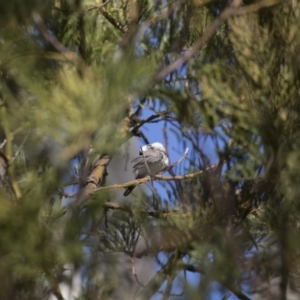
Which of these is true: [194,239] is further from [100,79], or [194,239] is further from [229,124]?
[100,79]

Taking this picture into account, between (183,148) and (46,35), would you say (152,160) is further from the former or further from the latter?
(183,148)

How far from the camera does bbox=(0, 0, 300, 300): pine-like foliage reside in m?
1.50

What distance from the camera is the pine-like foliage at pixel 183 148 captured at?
4.93 ft

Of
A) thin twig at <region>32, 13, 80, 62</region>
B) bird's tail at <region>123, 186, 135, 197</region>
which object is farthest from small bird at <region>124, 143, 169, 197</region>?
→ thin twig at <region>32, 13, 80, 62</region>

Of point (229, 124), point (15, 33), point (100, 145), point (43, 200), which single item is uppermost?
point (15, 33)

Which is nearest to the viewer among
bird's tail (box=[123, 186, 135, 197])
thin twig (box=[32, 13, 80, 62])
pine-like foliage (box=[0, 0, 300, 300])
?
pine-like foliage (box=[0, 0, 300, 300])

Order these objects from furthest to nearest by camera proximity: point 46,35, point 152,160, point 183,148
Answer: point 152,160 < point 46,35 < point 183,148

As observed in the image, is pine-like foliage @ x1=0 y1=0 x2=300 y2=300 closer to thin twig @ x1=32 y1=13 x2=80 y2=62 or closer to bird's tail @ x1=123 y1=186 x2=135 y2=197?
thin twig @ x1=32 y1=13 x2=80 y2=62

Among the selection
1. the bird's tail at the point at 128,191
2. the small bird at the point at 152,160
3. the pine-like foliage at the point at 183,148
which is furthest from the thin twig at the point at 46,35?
the small bird at the point at 152,160

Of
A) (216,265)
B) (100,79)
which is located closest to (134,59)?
(100,79)

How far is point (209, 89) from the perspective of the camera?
1664 mm

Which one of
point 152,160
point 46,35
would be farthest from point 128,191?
point 152,160

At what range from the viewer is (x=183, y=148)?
170 centimetres

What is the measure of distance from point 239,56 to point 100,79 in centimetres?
35
